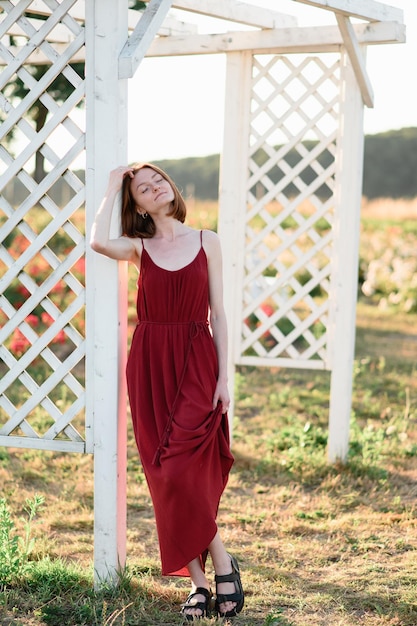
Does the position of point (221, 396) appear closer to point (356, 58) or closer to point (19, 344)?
point (356, 58)

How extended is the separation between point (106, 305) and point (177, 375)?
1.18ft

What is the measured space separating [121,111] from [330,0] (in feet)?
4.53

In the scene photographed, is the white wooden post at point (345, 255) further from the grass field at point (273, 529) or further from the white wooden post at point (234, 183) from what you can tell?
the white wooden post at point (234, 183)

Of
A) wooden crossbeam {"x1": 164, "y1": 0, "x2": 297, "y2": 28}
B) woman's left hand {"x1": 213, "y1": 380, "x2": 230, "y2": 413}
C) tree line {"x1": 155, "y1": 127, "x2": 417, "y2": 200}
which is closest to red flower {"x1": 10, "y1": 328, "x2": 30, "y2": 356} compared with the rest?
wooden crossbeam {"x1": 164, "y1": 0, "x2": 297, "y2": 28}

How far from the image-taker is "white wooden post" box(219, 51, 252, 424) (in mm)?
5039

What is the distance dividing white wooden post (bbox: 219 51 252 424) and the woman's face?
5.87 feet

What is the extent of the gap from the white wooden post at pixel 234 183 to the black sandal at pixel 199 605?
1.90 m

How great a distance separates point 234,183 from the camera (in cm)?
511

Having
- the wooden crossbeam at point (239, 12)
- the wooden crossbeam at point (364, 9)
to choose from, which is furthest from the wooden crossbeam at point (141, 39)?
the wooden crossbeam at point (239, 12)

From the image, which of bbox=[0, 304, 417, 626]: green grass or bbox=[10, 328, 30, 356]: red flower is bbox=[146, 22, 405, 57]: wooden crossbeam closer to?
bbox=[0, 304, 417, 626]: green grass

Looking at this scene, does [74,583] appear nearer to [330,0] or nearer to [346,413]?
[346,413]

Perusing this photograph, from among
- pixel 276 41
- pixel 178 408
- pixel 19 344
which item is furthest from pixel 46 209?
pixel 19 344

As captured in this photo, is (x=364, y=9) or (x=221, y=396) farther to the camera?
(x=364, y=9)

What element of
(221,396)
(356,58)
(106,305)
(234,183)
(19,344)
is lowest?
(19,344)
